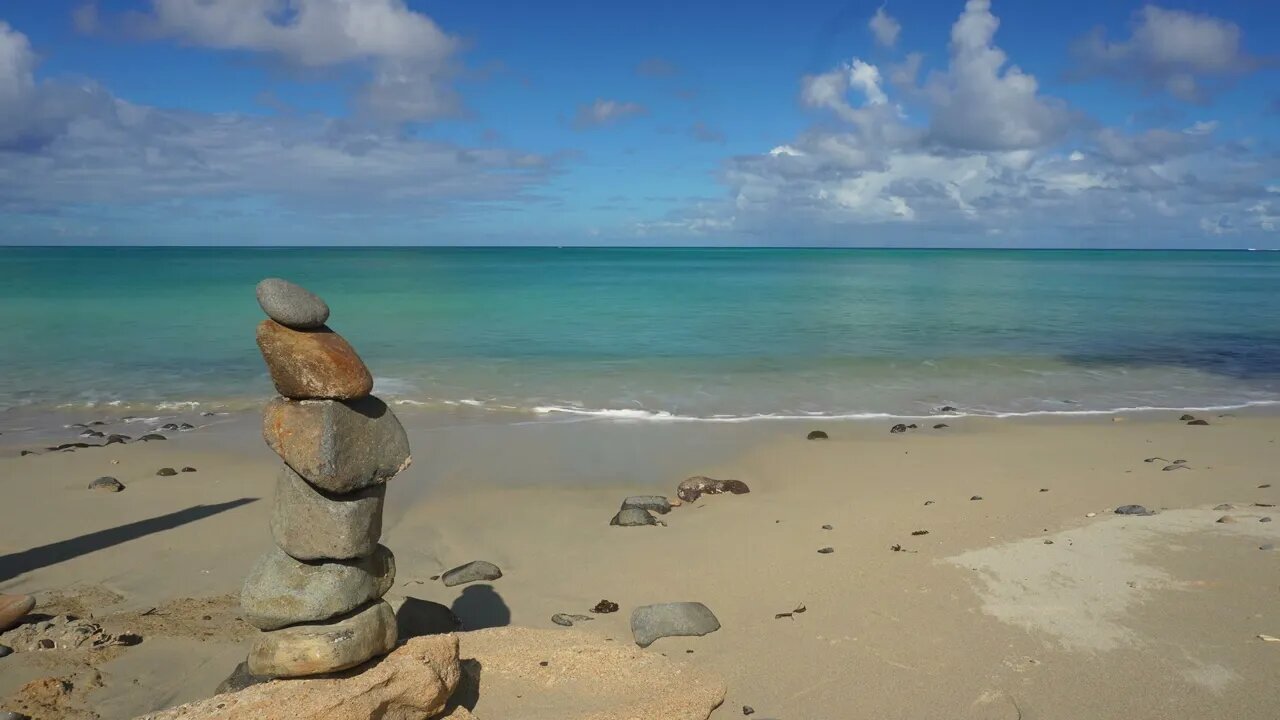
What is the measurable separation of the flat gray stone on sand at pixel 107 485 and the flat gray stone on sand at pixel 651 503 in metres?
6.64

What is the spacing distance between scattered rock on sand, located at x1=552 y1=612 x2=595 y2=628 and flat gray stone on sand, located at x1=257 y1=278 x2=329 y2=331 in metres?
Answer: 3.57

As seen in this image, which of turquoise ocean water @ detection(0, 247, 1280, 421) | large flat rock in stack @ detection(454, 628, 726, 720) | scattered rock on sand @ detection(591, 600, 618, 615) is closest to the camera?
large flat rock in stack @ detection(454, 628, 726, 720)

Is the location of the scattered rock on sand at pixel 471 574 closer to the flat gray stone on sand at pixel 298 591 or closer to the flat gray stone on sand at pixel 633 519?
the flat gray stone on sand at pixel 633 519

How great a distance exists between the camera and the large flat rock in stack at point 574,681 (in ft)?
19.9

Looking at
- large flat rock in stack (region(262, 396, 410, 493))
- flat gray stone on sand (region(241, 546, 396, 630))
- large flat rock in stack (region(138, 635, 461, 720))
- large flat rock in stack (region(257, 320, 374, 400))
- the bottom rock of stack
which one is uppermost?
large flat rock in stack (region(257, 320, 374, 400))

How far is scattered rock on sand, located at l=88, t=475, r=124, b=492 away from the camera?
1172 centimetres

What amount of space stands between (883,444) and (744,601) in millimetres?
7547

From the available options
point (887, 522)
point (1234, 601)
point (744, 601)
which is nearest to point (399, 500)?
point (744, 601)

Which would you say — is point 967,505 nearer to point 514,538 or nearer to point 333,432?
point 514,538

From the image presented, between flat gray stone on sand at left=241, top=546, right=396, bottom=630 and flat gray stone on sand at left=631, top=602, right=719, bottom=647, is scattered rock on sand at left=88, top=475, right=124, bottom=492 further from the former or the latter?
flat gray stone on sand at left=631, top=602, right=719, bottom=647

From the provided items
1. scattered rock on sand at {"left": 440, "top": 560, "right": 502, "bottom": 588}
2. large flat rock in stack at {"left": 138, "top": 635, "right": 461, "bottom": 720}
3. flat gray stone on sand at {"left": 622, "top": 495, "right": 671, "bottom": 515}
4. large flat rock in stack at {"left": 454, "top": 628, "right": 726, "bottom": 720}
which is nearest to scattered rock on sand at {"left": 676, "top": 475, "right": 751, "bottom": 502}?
flat gray stone on sand at {"left": 622, "top": 495, "right": 671, "bottom": 515}

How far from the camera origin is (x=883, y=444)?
1497 cm

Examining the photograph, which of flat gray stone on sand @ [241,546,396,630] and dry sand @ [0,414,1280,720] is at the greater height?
flat gray stone on sand @ [241,546,396,630]

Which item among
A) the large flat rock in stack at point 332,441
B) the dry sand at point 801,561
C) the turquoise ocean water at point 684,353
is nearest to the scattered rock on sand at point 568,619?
the dry sand at point 801,561
